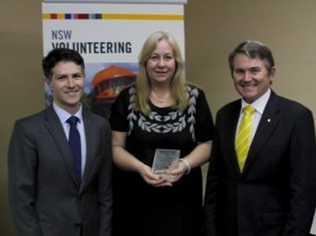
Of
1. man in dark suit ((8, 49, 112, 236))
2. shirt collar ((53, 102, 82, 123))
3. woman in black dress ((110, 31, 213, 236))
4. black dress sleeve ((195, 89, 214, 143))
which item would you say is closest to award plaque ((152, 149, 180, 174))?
woman in black dress ((110, 31, 213, 236))

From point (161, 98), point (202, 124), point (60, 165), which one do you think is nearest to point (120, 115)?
point (161, 98)

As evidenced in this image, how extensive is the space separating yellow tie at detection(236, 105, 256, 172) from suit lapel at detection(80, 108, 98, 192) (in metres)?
0.67

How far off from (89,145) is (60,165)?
173 millimetres

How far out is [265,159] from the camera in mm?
2178

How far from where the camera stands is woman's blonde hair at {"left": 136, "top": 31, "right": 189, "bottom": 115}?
8.59 feet

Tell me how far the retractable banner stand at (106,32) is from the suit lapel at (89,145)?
722 mm

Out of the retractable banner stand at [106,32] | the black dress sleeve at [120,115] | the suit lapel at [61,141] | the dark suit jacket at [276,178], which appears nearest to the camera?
the dark suit jacket at [276,178]

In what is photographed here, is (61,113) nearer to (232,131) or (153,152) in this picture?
(153,152)

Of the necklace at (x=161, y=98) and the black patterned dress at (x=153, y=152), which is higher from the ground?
the necklace at (x=161, y=98)

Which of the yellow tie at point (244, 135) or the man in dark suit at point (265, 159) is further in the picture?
the yellow tie at point (244, 135)

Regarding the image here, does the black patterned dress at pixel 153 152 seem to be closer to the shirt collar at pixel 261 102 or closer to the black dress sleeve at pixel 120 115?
the black dress sleeve at pixel 120 115

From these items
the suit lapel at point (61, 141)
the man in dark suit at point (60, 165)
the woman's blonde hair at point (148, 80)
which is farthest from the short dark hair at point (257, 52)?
the suit lapel at point (61, 141)

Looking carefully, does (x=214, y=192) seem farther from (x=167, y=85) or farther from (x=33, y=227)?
(x=33, y=227)

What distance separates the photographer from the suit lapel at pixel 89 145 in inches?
90.1
